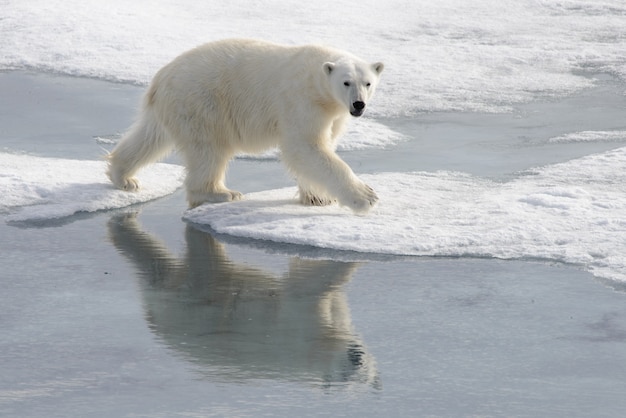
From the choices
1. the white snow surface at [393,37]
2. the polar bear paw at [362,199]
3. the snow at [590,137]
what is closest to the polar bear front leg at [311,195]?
the polar bear paw at [362,199]

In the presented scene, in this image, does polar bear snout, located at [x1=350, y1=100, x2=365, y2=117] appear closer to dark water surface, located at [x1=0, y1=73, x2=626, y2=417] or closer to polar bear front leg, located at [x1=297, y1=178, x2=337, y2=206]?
polar bear front leg, located at [x1=297, y1=178, x2=337, y2=206]

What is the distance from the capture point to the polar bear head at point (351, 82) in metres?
6.13

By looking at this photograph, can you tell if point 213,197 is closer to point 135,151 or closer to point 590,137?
point 135,151

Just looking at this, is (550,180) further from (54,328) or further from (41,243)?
(54,328)

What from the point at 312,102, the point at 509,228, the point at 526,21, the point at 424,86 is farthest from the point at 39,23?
the point at 509,228

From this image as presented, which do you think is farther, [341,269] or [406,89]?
[406,89]

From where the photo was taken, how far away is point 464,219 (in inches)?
241

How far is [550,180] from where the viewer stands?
7.12 meters

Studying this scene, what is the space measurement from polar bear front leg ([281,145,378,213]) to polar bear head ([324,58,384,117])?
0.31 meters

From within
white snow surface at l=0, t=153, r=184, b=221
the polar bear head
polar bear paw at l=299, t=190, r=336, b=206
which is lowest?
white snow surface at l=0, t=153, r=184, b=221

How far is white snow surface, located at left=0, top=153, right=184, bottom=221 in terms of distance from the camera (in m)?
6.45

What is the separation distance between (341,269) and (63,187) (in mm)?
2102

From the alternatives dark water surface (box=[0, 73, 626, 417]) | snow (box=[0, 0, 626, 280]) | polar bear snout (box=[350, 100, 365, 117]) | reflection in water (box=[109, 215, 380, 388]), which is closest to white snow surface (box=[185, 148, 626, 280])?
snow (box=[0, 0, 626, 280])

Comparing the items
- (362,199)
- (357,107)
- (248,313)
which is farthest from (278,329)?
(357,107)
